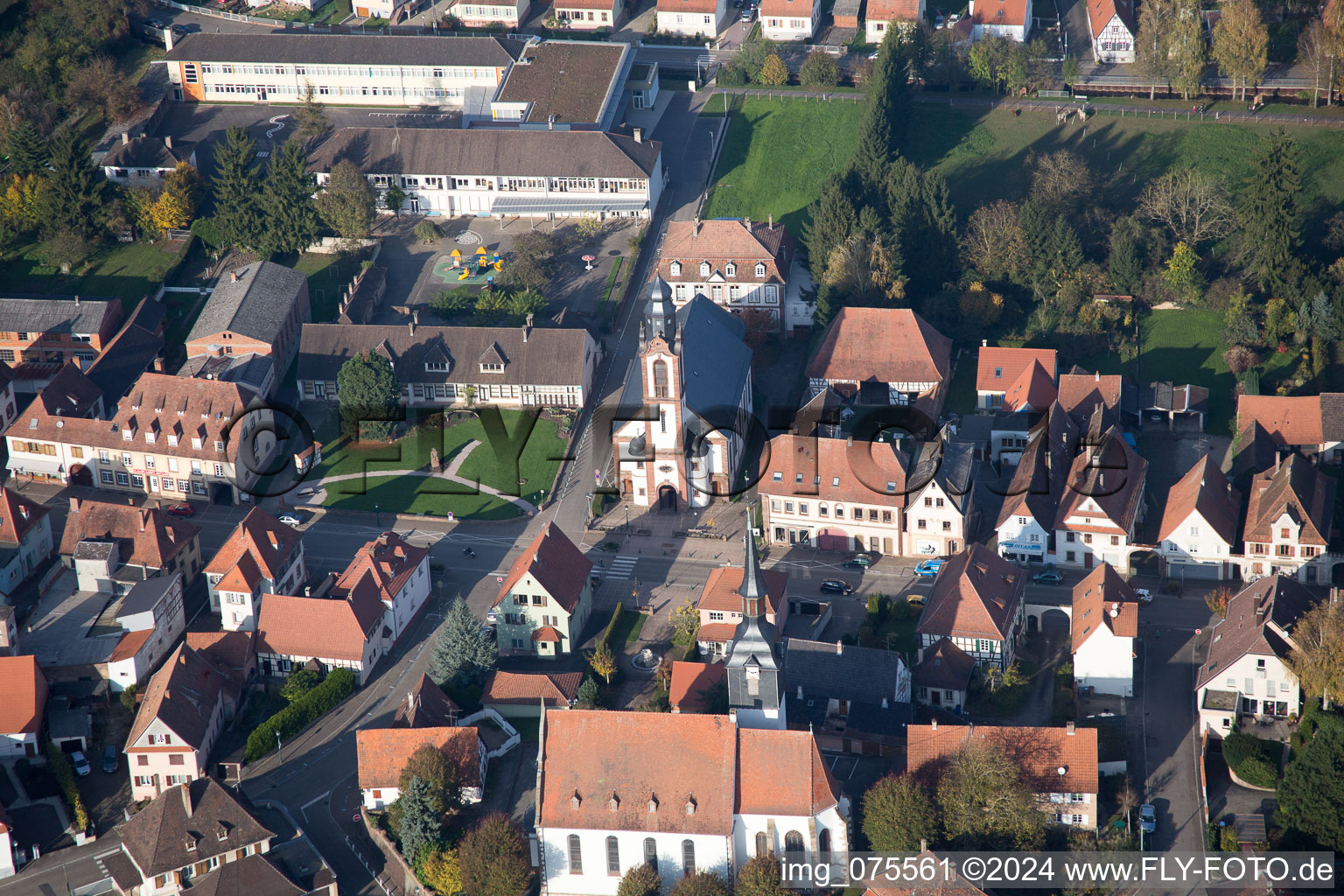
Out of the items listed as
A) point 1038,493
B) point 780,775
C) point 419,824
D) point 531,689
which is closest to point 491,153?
point 1038,493

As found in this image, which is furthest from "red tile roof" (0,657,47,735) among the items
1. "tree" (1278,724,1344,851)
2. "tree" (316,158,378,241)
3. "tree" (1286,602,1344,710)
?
"tree" (1286,602,1344,710)

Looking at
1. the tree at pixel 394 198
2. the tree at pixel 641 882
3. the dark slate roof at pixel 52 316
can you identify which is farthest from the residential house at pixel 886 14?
the tree at pixel 641 882

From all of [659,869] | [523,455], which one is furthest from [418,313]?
[659,869]

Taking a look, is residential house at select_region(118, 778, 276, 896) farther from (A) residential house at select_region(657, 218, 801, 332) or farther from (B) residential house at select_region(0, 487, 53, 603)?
(A) residential house at select_region(657, 218, 801, 332)

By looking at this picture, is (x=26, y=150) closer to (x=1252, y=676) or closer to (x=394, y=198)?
(x=394, y=198)

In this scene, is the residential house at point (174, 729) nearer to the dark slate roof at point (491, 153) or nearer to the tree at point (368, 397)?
the tree at point (368, 397)

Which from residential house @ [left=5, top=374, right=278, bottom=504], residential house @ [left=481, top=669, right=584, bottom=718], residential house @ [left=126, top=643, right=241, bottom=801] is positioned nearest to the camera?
residential house @ [left=126, top=643, right=241, bottom=801]
